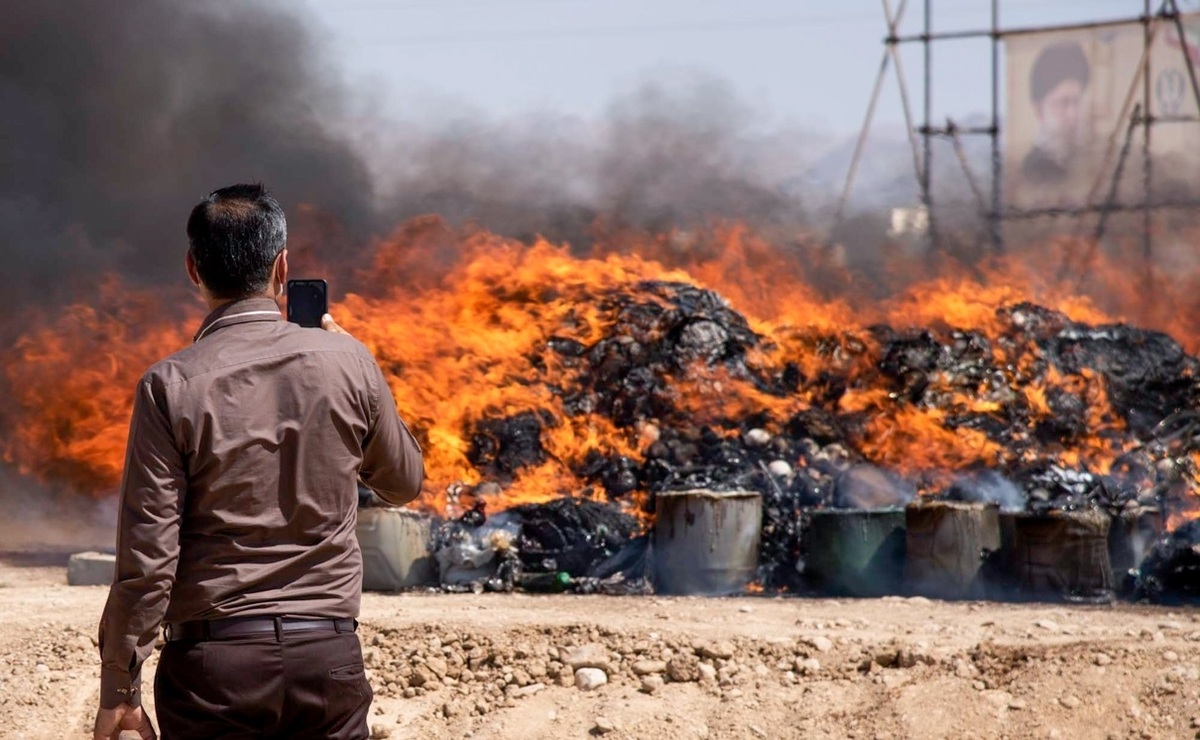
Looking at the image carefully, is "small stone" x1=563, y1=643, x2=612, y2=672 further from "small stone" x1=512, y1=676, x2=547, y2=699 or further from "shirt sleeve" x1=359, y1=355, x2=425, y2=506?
"shirt sleeve" x1=359, y1=355, x2=425, y2=506

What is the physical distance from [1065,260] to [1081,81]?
2854mm

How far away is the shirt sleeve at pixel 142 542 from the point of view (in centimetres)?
280

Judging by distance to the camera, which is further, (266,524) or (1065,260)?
(1065,260)

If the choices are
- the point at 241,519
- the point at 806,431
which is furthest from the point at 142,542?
the point at 806,431

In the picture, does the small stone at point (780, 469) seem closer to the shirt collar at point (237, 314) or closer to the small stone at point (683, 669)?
the small stone at point (683, 669)

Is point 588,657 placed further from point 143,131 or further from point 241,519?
point 143,131

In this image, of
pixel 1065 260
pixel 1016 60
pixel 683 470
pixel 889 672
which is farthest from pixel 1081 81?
pixel 889 672

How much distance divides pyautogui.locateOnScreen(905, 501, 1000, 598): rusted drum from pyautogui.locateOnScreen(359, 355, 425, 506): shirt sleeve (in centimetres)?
735

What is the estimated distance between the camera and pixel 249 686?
2.85m

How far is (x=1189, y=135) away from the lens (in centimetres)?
1969

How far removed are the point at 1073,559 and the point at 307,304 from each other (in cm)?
783

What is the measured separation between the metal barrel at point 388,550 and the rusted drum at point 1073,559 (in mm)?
4674

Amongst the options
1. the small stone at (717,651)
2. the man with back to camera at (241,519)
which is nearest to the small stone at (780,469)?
the small stone at (717,651)

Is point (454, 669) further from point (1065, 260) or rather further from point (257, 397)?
point (1065, 260)
